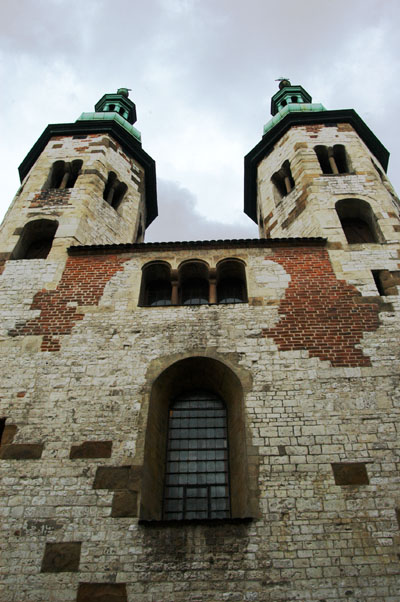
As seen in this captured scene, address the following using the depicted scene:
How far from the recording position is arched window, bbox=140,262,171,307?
37.3 feet

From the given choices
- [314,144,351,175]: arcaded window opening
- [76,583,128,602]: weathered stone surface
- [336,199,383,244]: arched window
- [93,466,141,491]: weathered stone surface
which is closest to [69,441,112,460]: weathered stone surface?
[93,466,141,491]: weathered stone surface

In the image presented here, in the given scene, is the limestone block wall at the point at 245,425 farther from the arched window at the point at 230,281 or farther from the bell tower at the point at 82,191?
the bell tower at the point at 82,191

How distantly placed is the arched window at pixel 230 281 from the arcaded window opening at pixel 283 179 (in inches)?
235

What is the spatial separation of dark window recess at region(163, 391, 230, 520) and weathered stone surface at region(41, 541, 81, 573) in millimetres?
1603

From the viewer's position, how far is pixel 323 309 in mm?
9961

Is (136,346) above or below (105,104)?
below

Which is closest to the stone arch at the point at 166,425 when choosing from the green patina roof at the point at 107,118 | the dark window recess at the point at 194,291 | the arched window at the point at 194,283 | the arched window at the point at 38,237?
the dark window recess at the point at 194,291

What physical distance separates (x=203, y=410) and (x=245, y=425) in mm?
1404

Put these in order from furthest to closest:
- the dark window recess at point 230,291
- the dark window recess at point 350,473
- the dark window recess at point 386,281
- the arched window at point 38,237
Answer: the arched window at point 38,237
the dark window recess at point 230,291
the dark window recess at point 386,281
the dark window recess at point 350,473

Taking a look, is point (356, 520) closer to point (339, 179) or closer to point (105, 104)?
point (339, 179)

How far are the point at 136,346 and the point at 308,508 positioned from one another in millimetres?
4248

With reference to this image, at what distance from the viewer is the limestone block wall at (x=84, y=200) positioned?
43.8 feet

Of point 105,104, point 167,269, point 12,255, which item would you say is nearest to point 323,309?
Answer: point 167,269

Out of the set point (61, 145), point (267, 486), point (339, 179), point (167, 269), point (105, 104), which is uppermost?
point (105, 104)
